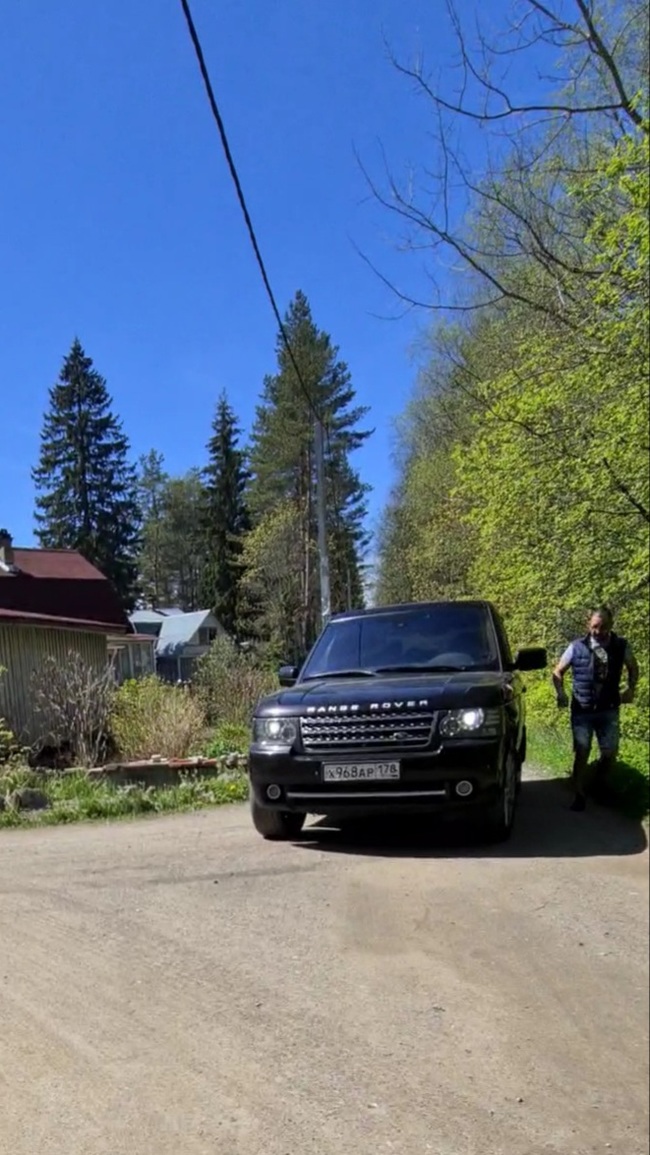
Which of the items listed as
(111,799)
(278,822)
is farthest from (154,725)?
(278,822)

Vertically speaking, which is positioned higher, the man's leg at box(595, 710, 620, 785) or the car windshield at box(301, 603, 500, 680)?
the car windshield at box(301, 603, 500, 680)

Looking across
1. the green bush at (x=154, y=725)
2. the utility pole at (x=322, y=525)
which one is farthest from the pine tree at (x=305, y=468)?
the green bush at (x=154, y=725)

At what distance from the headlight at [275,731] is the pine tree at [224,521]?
3.35 meters

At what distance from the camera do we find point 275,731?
2.90 metres

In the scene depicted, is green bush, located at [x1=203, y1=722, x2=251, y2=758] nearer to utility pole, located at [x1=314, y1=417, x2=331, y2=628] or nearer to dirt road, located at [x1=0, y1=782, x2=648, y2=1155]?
utility pole, located at [x1=314, y1=417, x2=331, y2=628]

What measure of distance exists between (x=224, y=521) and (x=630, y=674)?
81.3 feet

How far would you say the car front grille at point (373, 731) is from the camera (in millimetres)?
2246

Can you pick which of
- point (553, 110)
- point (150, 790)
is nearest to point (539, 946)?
point (553, 110)

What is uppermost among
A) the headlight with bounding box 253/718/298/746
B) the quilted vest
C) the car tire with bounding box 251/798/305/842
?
the quilted vest

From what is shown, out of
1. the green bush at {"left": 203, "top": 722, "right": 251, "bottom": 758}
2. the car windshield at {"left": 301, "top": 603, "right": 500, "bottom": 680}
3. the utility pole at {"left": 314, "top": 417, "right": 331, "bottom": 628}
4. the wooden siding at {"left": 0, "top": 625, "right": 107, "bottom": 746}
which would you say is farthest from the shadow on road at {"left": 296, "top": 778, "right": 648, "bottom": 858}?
the wooden siding at {"left": 0, "top": 625, "right": 107, "bottom": 746}

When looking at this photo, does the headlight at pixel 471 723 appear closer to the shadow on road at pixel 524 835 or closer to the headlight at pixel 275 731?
the shadow on road at pixel 524 835

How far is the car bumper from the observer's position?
2.06 meters

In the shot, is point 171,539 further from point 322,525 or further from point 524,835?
point 524,835

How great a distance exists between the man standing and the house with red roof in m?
11.8
